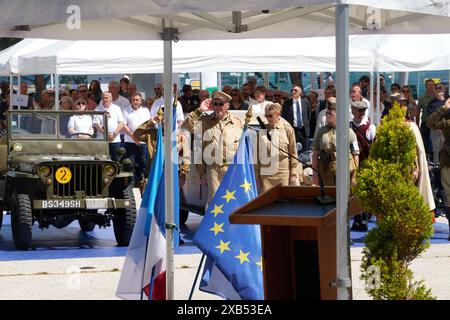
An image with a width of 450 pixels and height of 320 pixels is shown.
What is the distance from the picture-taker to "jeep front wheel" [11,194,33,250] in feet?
41.8

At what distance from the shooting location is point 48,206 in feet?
42.7

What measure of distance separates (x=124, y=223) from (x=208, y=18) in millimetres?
6514

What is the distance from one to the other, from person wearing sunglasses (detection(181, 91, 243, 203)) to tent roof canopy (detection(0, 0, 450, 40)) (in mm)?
4948

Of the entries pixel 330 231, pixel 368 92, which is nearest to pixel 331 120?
pixel 330 231

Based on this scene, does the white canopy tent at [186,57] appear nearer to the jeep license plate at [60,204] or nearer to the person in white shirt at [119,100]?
the person in white shirt at [119,100]

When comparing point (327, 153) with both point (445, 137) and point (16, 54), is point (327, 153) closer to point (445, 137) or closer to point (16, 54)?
point (445, 137)

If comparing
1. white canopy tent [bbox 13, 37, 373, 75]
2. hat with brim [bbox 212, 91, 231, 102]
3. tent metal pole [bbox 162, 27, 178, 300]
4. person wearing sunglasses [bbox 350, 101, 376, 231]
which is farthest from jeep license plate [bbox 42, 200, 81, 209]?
white canopy tent [bbox 13, 37, 373, 75]

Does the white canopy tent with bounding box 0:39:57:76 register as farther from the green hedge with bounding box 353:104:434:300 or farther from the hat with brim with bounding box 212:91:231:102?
the green hedge with bounding box 353:104:434:300

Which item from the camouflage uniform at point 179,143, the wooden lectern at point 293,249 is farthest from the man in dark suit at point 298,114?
the wooden lectern at point 293,249

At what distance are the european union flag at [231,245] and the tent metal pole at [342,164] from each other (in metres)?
1.80

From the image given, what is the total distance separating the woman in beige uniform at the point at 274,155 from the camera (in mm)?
13102

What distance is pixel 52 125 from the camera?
1443cm

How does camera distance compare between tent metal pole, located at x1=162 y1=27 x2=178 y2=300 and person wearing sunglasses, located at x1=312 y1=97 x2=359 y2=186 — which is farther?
person wearing sunglasses, located at x1=312 y1=97 x2=359 y2=186

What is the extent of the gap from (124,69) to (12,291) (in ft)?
33.2
